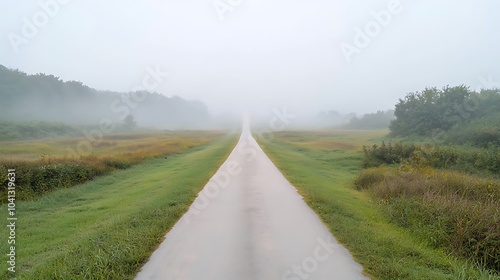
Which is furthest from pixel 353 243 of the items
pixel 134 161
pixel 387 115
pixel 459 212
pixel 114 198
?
pixel 387 115

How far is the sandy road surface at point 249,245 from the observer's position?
6.07 meters

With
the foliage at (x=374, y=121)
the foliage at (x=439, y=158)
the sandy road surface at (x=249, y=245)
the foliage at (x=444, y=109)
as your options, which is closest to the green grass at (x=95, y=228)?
the sandy road surface at (x=249, y=245)

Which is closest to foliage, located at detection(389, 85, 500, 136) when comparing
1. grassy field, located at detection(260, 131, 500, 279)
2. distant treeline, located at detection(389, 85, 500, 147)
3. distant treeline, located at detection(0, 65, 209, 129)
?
distant treeline, located at detection(389, 85, 500, 147)

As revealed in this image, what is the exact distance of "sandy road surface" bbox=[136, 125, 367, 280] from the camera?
6.07m

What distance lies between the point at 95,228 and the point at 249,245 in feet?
15.7

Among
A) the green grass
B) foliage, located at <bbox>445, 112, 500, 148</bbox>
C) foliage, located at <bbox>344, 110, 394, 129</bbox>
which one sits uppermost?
foliage, located at <bbox>344, 110, 394, 129</bbox>

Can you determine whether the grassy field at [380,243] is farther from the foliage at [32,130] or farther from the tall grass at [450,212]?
the foliage at [32,130]

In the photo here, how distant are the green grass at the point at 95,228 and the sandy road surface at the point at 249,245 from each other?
0.52 metres

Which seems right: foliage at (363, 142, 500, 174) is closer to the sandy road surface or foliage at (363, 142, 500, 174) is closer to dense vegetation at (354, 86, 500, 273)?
dense vegetation at (354, 86, 500, 273)

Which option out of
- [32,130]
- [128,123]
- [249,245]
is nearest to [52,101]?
[128,123]

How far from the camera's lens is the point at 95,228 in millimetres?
9156

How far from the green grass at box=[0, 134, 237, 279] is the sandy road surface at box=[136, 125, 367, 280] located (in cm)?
52

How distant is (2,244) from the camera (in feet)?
27.6

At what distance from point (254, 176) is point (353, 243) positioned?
32.0 feet
